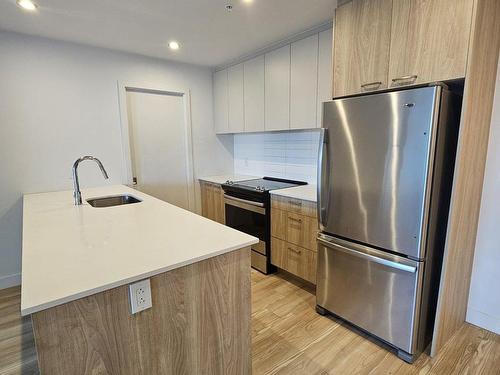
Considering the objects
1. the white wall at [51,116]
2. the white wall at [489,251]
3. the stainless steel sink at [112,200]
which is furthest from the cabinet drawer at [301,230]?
the white wall at [51,116]

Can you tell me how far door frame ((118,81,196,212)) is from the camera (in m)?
3.04

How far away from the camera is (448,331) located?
184 centimetres

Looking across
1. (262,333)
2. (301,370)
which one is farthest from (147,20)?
(301,370)

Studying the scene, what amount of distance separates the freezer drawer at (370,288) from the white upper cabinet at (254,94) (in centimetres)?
165

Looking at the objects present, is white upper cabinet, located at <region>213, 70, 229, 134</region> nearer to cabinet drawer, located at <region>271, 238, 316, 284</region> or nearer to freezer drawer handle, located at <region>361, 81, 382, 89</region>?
cabinet drawer, located at <region>271, 238, 316, 284</region>

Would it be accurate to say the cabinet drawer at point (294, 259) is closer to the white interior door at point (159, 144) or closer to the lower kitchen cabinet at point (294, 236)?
the lower kitchen cabinet at point (294, 236)

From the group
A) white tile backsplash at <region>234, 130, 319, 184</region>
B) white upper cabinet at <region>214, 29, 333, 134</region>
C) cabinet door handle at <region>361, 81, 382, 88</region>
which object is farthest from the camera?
white tile backsplash at <region>234, 130, 319, 184</region>

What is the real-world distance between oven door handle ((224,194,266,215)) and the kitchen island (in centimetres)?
122

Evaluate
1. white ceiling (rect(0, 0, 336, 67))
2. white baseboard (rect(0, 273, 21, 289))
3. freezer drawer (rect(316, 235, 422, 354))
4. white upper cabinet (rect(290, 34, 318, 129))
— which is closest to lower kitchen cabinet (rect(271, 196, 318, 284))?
freezer drawer (rect(316, 235, 422, 354))

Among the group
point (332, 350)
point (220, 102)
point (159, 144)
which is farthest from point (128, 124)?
point (332, 350)

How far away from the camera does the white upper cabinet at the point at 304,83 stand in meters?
2.46

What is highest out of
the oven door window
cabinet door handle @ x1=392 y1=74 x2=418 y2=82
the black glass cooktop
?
cabinet door handle @ x1=392 y1=74 x2=418 y2=82

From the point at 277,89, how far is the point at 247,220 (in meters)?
1.43

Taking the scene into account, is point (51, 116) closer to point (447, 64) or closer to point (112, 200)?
point (112, 200)
